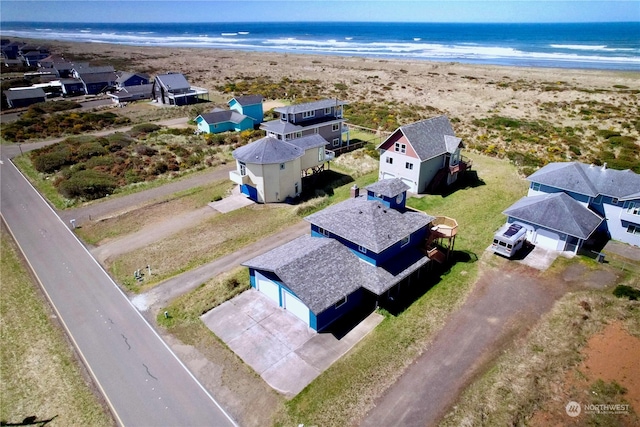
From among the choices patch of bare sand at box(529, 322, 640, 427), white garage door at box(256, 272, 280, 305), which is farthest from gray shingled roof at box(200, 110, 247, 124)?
patch of bare sand at box(529, 322, 640, 427)

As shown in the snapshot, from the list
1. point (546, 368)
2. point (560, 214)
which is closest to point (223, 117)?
point (560, 214)

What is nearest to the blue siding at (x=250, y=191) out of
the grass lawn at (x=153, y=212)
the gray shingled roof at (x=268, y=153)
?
the grass lawn at (x=153, y=212)

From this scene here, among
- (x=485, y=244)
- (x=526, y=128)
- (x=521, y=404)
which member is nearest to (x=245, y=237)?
(x=485, y=244)

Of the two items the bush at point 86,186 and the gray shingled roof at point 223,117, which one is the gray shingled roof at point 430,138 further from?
the gray shingled roof at point 223,117

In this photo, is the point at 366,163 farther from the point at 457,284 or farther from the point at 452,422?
the point at 452,422

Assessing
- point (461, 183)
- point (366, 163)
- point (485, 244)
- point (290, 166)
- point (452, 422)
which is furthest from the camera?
point (366, 163)
